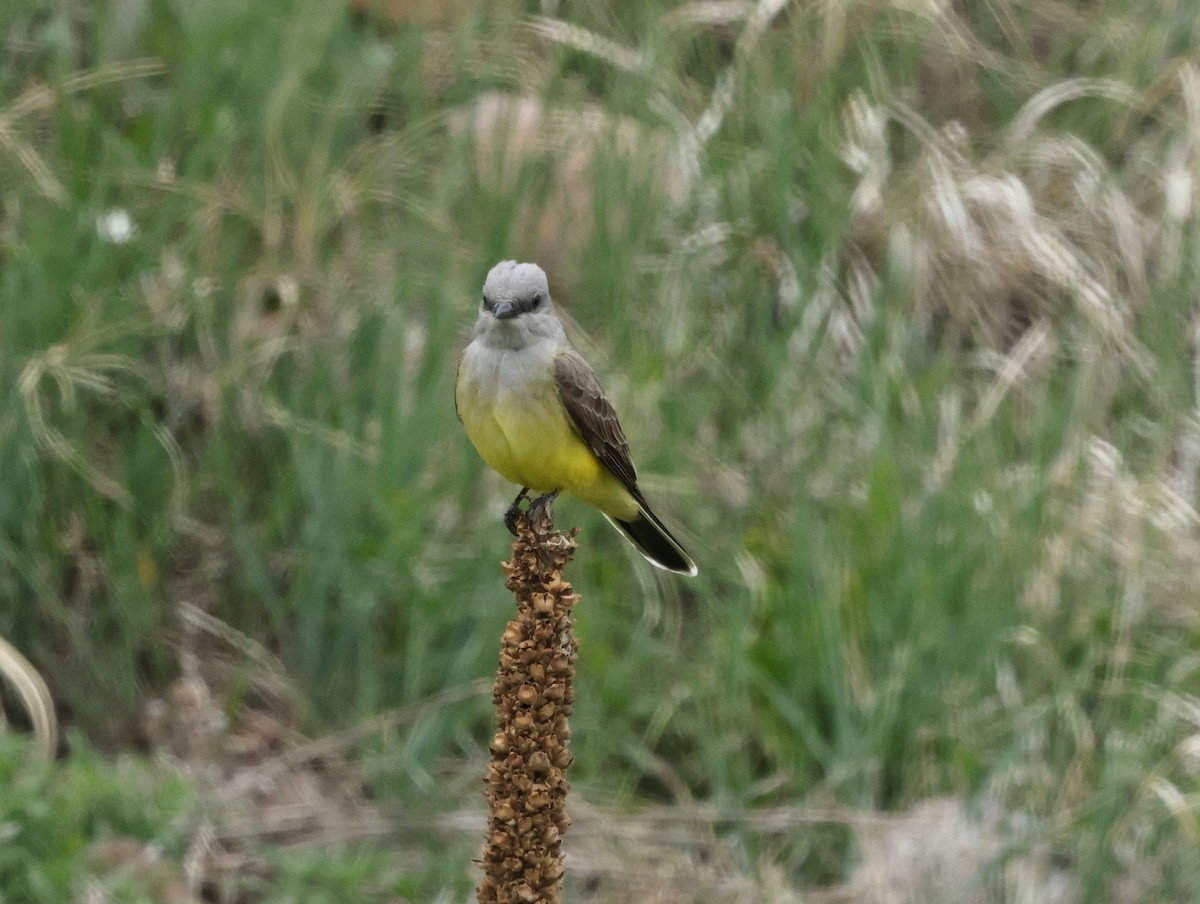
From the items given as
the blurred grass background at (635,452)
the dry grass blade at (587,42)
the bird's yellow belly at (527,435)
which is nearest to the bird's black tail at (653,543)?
the bird's yellow belly at (527,435)

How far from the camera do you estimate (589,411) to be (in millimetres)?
4094

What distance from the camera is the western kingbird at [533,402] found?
393 centimetres

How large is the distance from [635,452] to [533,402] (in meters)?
1.86

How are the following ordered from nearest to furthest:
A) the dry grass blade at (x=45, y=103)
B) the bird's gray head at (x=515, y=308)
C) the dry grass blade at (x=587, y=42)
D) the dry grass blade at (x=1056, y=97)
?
the bird's gray head at (x=515, y=308), the dry grass blade at (x=45, y=103), the dry grass blade at (x=587, y=42), the dry grass blade at (x=1056, y=97)

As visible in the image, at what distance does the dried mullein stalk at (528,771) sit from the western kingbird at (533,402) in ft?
4.59

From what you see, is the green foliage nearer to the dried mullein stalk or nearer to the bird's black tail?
the bird's black tail

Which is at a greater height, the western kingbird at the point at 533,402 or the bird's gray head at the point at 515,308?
the bird's gray head at the point at 515,308

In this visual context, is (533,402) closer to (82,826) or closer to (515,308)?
(515,308)

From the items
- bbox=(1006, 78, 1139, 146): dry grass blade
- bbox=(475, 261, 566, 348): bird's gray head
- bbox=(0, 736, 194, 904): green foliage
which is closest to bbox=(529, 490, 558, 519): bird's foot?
bbox=(475, 261, 566, 348): bird's gray head

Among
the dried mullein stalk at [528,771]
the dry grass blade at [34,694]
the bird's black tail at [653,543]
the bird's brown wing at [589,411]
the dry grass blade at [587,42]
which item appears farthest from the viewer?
the dry grass blade at [587,42]

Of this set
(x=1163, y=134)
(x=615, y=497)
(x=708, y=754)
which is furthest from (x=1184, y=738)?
(x=1163, y=134)

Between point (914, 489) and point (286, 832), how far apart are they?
2.24 metres

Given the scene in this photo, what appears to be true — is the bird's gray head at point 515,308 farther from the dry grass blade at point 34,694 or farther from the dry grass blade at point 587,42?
the dry grass blade at point 587,42

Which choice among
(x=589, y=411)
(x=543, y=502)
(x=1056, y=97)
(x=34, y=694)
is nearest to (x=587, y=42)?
(x=1056, y=97)
